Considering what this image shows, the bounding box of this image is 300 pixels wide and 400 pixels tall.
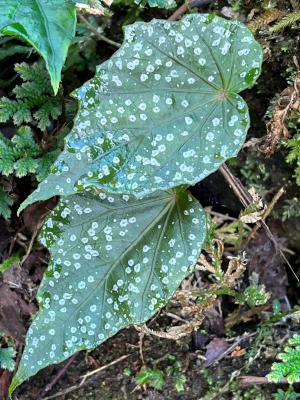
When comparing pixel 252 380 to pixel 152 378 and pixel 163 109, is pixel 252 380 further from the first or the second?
pixel 163 109

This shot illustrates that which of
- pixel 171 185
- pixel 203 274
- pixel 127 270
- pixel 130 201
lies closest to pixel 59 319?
pixel 127 270

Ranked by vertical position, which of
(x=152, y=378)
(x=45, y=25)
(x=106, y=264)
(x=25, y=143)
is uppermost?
(x=45, y=25)

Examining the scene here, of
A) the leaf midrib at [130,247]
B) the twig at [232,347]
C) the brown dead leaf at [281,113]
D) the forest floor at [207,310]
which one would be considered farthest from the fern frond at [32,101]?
the twig at [232,347]

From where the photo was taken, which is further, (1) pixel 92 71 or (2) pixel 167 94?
(1) pixel 92 71

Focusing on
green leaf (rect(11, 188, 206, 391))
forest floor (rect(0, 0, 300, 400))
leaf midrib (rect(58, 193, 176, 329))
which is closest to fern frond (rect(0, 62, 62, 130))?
forest floor (rect(0, 0, 300, 400))

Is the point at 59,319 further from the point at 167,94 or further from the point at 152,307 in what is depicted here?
the point at 167,94

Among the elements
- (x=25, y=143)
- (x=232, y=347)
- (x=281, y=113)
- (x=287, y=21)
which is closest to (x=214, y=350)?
(x=232, y=347)

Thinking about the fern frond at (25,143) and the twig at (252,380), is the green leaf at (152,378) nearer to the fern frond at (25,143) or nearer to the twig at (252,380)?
the twig at (252,380)
